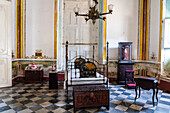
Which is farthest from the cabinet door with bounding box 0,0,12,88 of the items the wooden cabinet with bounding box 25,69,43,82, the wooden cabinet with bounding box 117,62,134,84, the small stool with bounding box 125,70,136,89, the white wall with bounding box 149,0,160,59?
the white wall with bounding box 149,0,160,59

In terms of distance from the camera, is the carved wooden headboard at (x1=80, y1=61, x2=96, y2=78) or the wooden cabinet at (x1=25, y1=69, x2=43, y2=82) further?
the wooden cabinet at (x1=25, y1=69, x2=43, y2=82)

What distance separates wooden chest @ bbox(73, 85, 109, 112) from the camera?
394 centimetres

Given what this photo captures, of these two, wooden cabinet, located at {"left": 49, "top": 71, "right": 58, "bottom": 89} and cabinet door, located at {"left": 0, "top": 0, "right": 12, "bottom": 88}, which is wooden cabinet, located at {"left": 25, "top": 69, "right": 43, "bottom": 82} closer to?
cabinet door, located at {"left": 0, "top": 0, "right": 12, "bottom": 88}

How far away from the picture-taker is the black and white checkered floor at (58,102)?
406cm

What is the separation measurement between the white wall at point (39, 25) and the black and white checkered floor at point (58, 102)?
2885mm

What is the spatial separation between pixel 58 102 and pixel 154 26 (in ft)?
20.0

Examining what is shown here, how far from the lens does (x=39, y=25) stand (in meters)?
7.80

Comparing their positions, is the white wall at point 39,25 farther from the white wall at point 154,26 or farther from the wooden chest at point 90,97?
the white wall at point 154,26

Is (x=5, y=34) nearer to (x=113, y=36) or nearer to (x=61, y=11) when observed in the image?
(x=61, y=11)

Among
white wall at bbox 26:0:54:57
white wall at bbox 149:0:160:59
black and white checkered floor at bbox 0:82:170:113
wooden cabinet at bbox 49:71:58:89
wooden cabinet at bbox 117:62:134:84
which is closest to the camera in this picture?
black and white checkered floor at bbox 0:82:170:113

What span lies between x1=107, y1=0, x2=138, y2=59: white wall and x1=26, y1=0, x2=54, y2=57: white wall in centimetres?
340

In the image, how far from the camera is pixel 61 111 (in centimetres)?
396

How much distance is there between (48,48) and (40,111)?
4.51m

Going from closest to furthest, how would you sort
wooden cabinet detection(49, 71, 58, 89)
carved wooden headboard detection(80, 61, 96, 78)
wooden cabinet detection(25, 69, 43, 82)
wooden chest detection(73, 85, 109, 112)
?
1. wooden chest detection(73, 85, 109, 112)
2. carved wooden headboard detection(80, 61, 96, 78)
3. wooden cabinet detection(49, 71, 58, 89)
4. wooden cabinet detection(25, 69, 43, 82)
